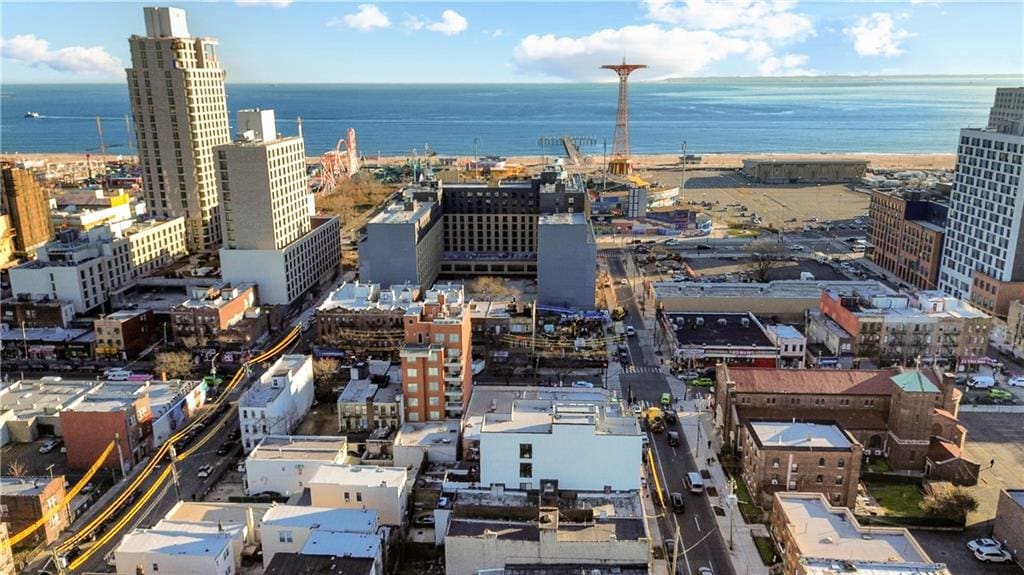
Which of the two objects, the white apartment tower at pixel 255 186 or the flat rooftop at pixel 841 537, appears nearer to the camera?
the flat rooftop at pixel 841 537

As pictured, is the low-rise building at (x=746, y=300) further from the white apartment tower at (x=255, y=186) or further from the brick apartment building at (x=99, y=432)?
the brick apartment building at (x=99, y=432)

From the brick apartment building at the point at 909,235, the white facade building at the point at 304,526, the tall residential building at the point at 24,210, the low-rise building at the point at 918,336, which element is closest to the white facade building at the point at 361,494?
the white facade building at the point at 304,526

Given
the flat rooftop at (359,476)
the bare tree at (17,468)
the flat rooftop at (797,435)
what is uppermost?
the flat rooftop at (797,435)

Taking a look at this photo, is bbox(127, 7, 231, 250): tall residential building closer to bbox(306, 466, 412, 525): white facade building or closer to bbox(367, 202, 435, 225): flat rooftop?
bbox(367, 202, 435, 225): flat rooftop

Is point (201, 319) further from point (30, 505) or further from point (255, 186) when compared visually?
point (30, 505)

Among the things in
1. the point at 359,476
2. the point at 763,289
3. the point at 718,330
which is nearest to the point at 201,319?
the point at 359,476

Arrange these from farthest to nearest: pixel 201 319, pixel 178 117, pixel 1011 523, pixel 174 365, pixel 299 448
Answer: pixel 178 117, pixel 201 319, pixel 174 365, pixel 299 448, pixel 1011 523
